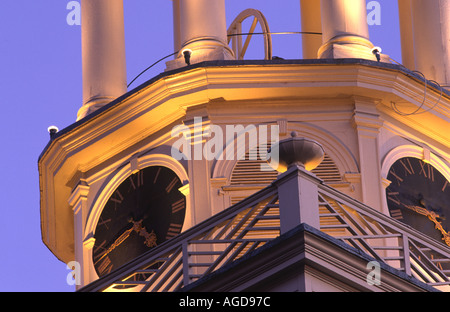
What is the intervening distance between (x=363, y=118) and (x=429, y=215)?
1681 mm

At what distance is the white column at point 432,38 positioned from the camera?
29656mm

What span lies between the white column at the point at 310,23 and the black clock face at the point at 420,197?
518 centimetres

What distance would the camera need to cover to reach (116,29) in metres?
30.3

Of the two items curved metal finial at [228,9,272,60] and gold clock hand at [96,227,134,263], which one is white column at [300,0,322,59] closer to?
curved metal finial at [228,9,272,60]

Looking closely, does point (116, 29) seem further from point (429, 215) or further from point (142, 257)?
point (142, 257)

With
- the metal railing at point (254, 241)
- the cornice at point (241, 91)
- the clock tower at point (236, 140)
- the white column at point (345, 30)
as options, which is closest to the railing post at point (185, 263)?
the metal railing at point (254, 241)

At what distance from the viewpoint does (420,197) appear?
90.7 ft

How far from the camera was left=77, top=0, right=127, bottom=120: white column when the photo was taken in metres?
29.8

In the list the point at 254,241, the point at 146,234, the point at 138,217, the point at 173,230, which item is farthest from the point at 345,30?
the point at 254,241

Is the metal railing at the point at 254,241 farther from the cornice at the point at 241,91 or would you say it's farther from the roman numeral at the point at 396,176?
the cornice at the point at 241,91
